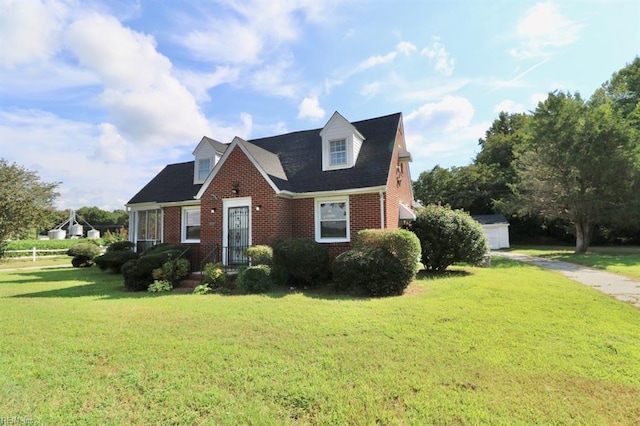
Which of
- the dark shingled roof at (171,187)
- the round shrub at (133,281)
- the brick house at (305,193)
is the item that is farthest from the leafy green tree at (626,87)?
the round shrub at (133,281)

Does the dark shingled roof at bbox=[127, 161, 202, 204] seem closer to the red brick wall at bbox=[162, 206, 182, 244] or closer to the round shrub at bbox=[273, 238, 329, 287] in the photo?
the red brick wall at bbox=[162, 206, 182, 244]

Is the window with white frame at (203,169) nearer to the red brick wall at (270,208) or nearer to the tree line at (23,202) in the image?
the red brick wall at (270,208)

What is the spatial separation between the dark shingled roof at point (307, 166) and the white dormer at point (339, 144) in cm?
31

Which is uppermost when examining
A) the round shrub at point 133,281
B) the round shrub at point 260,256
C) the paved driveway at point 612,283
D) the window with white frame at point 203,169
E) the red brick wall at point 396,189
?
the window with white frame at point 203,169

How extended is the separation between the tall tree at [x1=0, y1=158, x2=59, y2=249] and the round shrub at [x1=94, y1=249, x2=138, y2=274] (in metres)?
15.5

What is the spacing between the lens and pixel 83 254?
1905 cm

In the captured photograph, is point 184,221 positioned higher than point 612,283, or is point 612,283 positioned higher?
point 184,221

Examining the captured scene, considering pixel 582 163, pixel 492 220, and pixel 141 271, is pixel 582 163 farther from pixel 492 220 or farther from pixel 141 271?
pixel 141 271

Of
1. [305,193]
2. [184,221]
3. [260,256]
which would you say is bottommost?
[260,256]

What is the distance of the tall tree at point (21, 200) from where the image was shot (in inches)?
982

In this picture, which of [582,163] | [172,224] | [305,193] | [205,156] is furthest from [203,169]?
[582,163]

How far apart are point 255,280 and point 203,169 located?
29.7 ft

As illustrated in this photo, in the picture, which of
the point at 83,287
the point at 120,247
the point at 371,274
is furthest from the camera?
the point at 120,247

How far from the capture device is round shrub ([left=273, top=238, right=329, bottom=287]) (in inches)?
426
